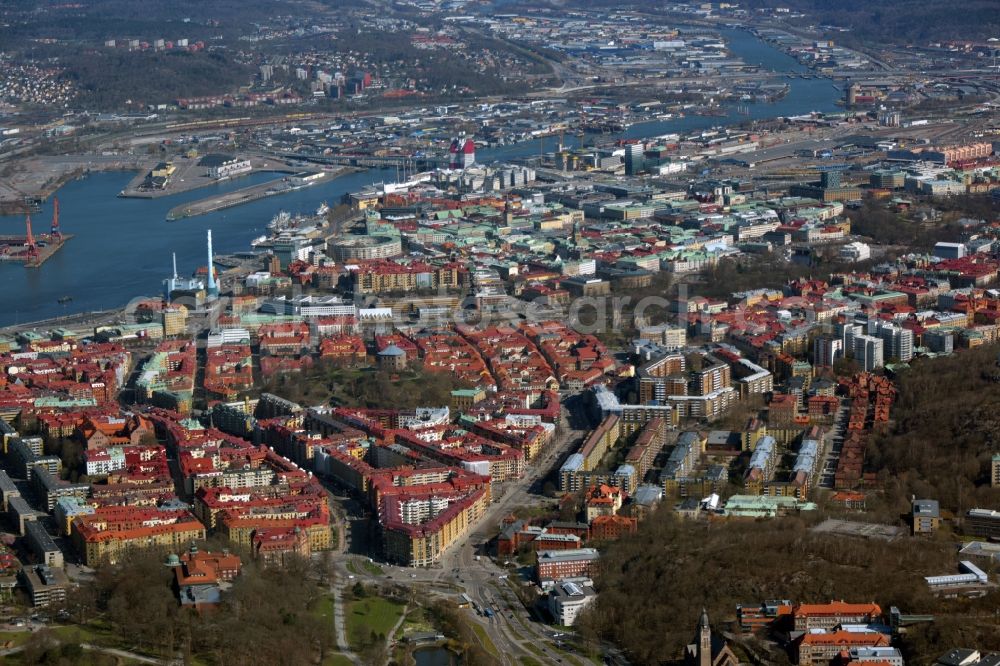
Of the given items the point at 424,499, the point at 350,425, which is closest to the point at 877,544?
the point at 424,499

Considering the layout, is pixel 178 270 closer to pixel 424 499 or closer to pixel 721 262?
pixel 721 262

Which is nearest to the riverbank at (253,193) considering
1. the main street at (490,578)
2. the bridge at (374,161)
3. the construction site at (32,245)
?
the bridge at (374,161)

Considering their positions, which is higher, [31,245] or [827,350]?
[827,350]

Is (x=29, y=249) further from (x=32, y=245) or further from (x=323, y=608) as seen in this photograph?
(x=323, y=608)

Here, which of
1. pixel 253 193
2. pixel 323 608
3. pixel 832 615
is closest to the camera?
pixel 832 615

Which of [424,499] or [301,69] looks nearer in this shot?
[424,499]

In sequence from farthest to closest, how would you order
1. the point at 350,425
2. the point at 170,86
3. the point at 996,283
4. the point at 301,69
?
the point at 301,69 < the point at 170,86 < the point at 996,283 < the point at 350,425

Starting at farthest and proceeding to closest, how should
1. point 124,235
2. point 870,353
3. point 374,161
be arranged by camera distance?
point 374,161 → point 124,235 → point 870,353

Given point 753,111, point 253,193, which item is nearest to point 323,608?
point 253,193
